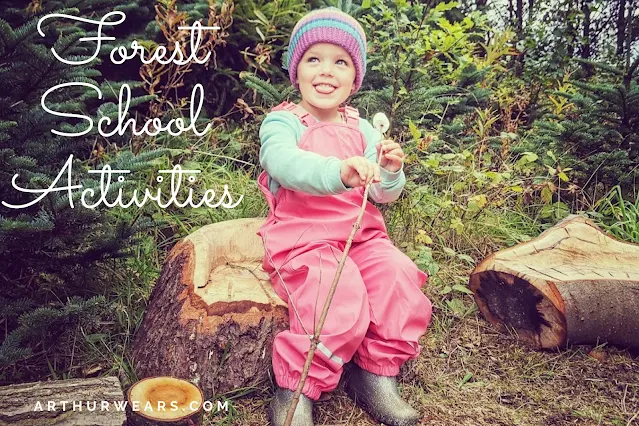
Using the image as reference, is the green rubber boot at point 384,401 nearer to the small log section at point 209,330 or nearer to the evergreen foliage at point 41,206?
the small log section at point 209,330

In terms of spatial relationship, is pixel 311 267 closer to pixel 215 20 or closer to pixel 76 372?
pixel 76 372

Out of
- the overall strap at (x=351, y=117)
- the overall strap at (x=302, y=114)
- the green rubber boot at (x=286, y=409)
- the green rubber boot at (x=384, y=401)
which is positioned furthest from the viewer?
the overall strap at (x=351, y=117)

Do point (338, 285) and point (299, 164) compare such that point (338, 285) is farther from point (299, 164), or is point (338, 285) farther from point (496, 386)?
point (496, 386)

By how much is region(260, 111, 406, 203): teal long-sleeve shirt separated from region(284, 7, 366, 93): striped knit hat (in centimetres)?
29

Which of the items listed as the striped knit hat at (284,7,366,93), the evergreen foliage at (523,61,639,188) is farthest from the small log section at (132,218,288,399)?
the evergreen foliage at (523,61,639,188)

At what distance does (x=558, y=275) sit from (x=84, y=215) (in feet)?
6.56

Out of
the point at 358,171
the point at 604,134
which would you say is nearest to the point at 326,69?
the point at 358,171

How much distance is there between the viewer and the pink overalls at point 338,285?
7.20ft

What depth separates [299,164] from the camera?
230 cm

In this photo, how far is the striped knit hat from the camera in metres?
2.45

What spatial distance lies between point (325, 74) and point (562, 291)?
4.51 ft

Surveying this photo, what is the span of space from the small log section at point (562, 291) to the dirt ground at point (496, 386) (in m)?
0.08

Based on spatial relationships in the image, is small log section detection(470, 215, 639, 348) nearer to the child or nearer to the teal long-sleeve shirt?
the child

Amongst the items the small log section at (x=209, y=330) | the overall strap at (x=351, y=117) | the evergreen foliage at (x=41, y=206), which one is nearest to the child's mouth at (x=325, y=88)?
the overall strap at (x=351, y=117)
